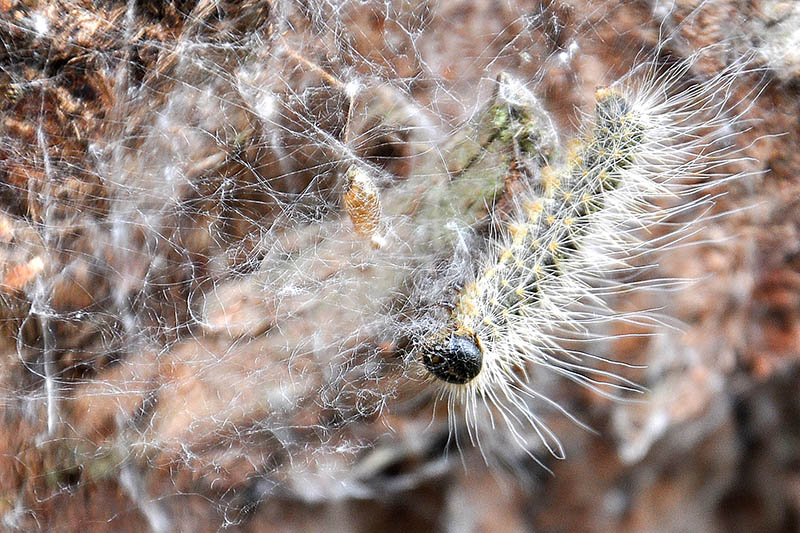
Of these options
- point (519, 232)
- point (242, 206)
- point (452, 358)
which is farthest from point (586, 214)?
point (242, 206)

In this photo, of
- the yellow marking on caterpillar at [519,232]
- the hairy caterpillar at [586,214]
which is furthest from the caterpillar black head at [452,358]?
the yellow marking on caterpillar at [519,232]

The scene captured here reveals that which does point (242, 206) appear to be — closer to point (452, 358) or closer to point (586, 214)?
point (452, 358)

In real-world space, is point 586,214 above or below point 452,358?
above

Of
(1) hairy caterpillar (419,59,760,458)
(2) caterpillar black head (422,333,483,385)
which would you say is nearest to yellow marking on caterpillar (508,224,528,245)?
(1) hairy caterpillar (419,59,760,458)

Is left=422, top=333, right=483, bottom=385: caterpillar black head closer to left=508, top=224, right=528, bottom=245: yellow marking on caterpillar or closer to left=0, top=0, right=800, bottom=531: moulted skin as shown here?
left=0, top=0, right=800, bottom=531: moulted skin

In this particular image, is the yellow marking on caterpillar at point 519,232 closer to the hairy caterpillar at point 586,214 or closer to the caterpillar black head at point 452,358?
the hairy caterpillar at point 586,214
